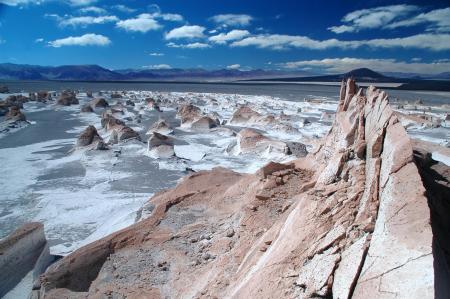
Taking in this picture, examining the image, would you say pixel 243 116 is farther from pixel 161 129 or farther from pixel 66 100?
pixel 66 100

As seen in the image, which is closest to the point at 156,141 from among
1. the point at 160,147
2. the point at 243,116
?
the point at 160,147

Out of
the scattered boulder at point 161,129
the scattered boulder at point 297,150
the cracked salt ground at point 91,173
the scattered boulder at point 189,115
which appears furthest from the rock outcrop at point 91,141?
the scattered boulder at point 189,115

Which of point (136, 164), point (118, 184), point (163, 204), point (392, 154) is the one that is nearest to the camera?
point (392, 154)

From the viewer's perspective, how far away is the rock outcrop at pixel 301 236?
97.5 inches

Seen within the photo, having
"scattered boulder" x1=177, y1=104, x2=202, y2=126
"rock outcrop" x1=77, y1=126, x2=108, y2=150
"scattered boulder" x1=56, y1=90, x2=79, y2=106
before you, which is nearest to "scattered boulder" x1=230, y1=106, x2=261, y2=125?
"scattered boulder" x1=177, y1=104, x2=202, y2=126

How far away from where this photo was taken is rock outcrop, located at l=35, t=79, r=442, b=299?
248cm

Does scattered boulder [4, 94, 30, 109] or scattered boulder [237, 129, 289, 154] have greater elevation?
scattered boulder [4, 94, 30, 109]

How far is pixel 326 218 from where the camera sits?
11.7 ft

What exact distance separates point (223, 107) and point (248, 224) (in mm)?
30330

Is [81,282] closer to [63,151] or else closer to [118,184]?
[118,184]

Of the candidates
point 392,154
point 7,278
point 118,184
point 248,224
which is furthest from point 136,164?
point 392,154

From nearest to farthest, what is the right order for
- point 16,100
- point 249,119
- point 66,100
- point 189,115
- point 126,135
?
point 126,135
point 249,119
point 189,115
point 16,100
point 66,100

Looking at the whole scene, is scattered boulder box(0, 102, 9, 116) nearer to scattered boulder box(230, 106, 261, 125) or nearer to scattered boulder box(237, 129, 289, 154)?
scattered boulder box(230, 106, 261, 125)

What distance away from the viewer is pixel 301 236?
11.5ft
